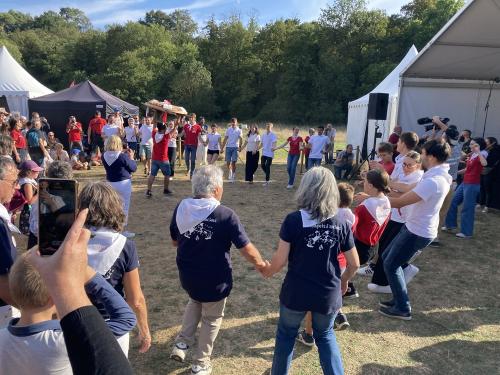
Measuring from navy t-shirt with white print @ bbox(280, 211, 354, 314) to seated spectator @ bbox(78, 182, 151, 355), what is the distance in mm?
949

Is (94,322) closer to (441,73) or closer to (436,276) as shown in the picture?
(436,276)

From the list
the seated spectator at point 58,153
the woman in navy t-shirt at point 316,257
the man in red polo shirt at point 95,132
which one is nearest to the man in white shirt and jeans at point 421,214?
the woman in navy t-shirt at point 316,257

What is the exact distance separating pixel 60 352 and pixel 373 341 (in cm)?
297

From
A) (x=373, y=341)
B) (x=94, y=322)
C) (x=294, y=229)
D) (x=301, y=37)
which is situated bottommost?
(x=373, y=341)

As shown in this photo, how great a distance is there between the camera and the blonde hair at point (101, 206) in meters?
2.18

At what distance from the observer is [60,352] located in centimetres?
134

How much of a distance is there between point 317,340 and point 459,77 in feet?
34.7

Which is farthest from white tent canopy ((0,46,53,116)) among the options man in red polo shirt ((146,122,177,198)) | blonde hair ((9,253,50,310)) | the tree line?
the tree line

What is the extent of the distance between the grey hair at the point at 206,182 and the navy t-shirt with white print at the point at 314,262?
617 millimetres

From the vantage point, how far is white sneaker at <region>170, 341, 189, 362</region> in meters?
3.06

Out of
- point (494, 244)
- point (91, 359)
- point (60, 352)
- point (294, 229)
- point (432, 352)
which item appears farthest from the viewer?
point (494, 244)

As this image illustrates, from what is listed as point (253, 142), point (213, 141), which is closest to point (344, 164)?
point (253, 142)

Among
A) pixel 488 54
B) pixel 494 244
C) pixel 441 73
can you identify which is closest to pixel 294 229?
pixel 494 244

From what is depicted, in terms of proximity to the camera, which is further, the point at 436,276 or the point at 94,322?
the point at 436,276
